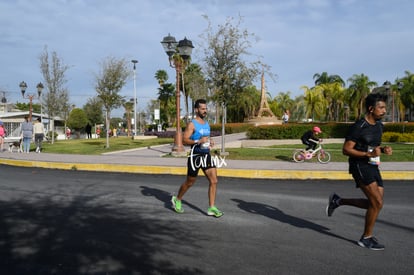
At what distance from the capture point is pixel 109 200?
21.6ft

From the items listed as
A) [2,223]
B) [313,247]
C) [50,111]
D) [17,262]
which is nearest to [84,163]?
[2,223]

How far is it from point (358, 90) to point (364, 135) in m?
61.1

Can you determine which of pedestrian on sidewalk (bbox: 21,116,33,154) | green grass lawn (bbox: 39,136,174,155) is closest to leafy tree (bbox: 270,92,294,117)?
green grass lawn (bbox: 39,136,174,155)

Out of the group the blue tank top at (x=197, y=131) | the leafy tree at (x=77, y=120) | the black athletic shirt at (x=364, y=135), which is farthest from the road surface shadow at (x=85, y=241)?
the leafy tree at (x=77, y=120)

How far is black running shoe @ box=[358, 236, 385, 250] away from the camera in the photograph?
3.91m

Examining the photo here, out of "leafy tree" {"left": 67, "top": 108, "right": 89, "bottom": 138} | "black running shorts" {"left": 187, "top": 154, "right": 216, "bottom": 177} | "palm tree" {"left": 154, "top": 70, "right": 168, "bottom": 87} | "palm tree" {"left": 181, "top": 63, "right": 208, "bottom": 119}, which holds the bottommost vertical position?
"black running shorts" {"left": 187, "top": 154, "right": 216, "bottom": 177}

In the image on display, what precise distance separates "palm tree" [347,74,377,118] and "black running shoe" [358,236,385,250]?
5974 centimetres

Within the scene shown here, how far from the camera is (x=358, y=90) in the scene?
5984 centimetres

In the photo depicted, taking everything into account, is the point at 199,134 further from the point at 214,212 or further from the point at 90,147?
the point at 90,147

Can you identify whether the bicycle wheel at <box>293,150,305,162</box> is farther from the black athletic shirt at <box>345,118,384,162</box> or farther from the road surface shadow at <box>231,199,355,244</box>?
the black athletic shirt at <box>345,118,384,162</box>

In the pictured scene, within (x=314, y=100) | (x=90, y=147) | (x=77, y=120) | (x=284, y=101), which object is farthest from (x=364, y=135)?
(x=284, y=101)

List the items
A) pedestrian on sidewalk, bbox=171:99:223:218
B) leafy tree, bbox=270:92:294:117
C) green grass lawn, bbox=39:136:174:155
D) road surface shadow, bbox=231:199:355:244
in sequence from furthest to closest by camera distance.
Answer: leafy tree, bbox=270:92:294:117 < green grass lawn, bbox=39:136:174:155 < pedestrian on sidewalk, bbox=171:99:223:218 < road surface shadow, bbox=231:199:355:244

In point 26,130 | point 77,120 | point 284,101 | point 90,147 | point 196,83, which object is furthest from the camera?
point 284,101

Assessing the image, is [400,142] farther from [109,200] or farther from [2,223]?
[2,223]
